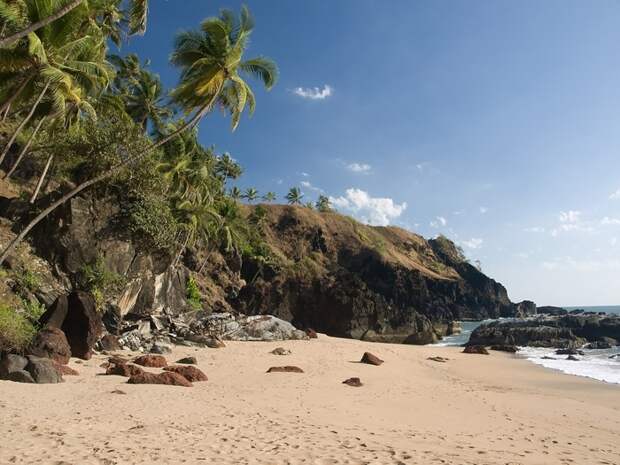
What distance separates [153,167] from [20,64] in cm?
1158

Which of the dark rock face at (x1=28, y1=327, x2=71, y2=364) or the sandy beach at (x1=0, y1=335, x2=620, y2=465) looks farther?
the dark rock face at (x1=28, y1=327, x2=71, y2=364)

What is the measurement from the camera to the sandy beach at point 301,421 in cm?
603

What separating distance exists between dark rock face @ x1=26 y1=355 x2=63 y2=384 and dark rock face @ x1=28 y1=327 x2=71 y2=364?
5.41ft

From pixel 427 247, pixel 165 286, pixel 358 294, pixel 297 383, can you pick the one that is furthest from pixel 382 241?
pixel 297 383

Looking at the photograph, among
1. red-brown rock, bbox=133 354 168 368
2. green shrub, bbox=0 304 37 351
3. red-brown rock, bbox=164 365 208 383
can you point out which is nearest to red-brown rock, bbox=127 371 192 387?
red-brown rock, bbox=164 365 208 383

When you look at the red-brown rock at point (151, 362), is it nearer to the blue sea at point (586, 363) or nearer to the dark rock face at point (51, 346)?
the dark rock face at point (51, 346)

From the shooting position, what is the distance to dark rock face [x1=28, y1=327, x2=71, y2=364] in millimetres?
12453

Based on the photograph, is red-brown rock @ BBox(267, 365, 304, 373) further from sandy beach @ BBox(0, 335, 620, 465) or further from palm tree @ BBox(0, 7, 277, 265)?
palm tree @ BBox(0, 7, 277, 265)

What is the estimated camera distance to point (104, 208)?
22359 mm

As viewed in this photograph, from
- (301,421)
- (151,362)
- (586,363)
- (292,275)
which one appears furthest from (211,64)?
(292,275)

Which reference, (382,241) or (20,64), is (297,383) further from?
(382,241)

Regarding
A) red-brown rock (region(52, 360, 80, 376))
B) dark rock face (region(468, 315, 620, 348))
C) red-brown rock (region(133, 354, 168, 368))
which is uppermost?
red-brown rock (region(52, 360, 80, 376))

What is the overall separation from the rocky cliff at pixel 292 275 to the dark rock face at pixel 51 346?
17.6 ft

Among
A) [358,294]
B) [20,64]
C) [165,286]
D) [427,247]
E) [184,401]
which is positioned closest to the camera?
[184,401]
